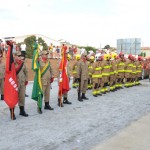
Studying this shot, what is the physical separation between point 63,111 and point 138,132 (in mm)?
3246

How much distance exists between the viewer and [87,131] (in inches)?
279

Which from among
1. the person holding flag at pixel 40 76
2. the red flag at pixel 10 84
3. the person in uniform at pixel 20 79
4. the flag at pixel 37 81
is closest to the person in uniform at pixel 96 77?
the person holding flag at pixel 40 76

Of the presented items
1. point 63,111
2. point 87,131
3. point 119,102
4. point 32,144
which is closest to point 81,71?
point 119,102

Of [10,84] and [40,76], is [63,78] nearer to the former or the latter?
[40,76]

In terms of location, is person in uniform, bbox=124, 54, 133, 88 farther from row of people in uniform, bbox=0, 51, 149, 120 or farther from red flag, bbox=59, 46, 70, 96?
red flag, bbox=59, 46, 70, 96

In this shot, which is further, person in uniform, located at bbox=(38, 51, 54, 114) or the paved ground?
person in uniform, located at bbox=(38, 51, 54, 114)

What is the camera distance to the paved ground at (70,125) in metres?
6.18

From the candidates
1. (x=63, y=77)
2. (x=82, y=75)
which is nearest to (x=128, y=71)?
(x=82, y=75)

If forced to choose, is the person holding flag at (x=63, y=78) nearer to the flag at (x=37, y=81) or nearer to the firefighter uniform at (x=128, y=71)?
the flag at (x=37, y=81)

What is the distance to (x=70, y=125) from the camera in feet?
25.2

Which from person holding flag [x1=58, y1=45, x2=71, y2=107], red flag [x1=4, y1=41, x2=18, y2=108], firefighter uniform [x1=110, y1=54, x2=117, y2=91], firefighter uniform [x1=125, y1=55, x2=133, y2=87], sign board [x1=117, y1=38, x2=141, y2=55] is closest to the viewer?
red flag [x1=4, y1=41, x2=18, y2=108]

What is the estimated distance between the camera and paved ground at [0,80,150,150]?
618 cm

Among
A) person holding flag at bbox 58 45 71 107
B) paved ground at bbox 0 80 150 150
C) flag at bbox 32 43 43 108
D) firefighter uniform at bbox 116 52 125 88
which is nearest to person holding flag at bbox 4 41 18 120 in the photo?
paved ground at bbox 0 80 150 150

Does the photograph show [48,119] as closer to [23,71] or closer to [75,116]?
[75,116]
